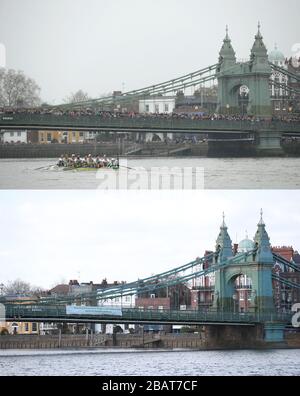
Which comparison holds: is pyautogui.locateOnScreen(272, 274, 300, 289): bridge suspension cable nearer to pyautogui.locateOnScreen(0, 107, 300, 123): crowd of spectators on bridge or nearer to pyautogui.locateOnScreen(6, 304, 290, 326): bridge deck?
pyautogui.locateOnScreen(6, 304, 290, 326): bridge deck

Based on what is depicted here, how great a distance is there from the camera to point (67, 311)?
27.9 metres

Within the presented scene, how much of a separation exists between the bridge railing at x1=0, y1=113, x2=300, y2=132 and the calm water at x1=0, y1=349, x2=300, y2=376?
3.27m

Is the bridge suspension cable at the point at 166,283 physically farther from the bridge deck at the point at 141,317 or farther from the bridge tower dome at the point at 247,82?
the bridge tower dome at the point at 247,82

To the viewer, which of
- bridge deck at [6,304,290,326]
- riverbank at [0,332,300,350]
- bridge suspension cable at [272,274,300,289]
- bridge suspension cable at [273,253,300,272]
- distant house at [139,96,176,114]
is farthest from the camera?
distant house at [139,96,176,114]

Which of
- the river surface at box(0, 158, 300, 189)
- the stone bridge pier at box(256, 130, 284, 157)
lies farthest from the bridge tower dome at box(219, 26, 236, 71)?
the river surface at box(0, 158, 300, 189)

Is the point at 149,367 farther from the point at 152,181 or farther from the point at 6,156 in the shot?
the point at 6,156

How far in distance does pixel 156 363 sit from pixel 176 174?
269 cm

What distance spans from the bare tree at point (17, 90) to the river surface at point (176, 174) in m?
1.33

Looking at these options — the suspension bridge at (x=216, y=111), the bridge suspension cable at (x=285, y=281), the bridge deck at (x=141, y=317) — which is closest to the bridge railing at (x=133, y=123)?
the suspension bridge at (x=216, y=111)

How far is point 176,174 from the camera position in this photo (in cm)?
2627

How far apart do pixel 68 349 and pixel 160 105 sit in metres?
5.51

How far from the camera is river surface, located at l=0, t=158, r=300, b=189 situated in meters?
25.1

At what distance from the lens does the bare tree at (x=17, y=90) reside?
28.7 metres
